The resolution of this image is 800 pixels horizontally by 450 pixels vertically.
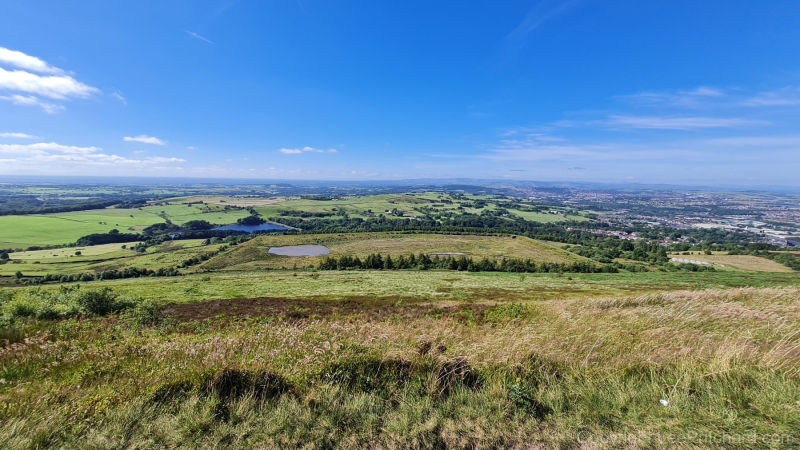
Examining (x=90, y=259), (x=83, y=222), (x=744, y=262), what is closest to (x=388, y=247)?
(x=744, y=262)

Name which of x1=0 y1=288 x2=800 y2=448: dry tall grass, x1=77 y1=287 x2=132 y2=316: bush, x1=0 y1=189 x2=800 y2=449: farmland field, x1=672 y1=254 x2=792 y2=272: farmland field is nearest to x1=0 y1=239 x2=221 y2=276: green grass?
x1=77 y1=287 x2=132 y2=316: bush

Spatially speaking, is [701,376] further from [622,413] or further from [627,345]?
[622,413]

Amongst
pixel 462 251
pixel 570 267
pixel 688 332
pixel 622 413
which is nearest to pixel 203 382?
pixel 622 413

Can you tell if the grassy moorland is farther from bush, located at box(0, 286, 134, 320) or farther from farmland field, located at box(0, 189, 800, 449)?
bush, located at box(0, 286, 134, 320)

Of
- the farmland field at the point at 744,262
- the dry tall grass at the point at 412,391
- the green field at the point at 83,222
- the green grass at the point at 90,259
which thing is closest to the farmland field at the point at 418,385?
the dry tall grass at the point at 412,391

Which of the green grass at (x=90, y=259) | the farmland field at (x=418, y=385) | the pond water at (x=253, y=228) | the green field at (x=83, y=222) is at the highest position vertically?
the farmland field at (x=418, y=385)

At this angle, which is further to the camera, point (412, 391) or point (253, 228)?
point (253, 228)

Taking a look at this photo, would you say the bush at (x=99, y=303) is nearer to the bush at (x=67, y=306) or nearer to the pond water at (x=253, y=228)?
the bush at (x=67, y=306)

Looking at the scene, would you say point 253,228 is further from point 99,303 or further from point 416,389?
point 416,389

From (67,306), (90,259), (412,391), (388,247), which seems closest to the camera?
(412,391)
